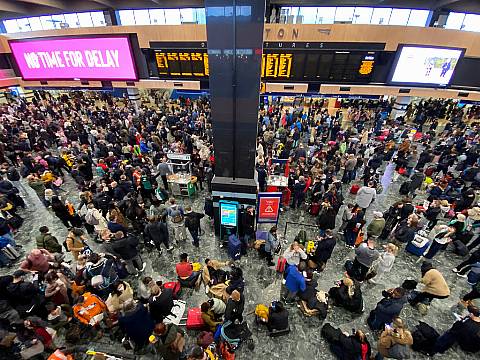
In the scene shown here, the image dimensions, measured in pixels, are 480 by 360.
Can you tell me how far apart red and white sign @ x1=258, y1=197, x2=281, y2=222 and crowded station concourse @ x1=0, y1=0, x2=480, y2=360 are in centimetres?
7

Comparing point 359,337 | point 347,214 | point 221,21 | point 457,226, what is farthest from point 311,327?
point 221,21

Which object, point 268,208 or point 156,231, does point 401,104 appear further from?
point 156,231

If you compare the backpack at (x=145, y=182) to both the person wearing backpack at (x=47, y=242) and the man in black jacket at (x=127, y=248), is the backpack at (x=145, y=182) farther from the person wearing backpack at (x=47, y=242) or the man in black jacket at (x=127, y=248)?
the person wearing backpack at (x=47, y=242)

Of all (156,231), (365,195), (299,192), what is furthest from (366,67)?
(156,231)

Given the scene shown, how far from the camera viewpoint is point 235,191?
6914mm

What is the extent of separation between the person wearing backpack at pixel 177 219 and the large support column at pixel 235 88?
108 cm

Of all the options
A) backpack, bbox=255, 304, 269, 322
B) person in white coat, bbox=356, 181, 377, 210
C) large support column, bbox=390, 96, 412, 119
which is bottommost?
backpack, bbox=255, 304, 269, 322

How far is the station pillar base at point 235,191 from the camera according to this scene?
22.3 feet

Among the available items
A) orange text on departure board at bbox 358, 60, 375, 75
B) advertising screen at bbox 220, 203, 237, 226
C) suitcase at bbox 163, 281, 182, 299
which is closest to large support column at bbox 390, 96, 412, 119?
orange text on departure board at bbox 358, 60, 375, 75

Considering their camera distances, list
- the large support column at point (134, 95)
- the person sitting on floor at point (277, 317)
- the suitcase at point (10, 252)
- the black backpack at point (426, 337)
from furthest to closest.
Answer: the large support column at point (134, 95), the suitcase at point (10, 252), the person sitting on floor at point (277, 317), the black backpack at point (426, 337)

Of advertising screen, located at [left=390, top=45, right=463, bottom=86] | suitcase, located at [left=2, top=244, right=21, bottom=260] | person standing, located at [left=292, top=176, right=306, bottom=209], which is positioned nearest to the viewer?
suitcase, located at [left=2, top=244, right=21, bottom=260]

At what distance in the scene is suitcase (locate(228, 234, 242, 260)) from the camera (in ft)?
21.3

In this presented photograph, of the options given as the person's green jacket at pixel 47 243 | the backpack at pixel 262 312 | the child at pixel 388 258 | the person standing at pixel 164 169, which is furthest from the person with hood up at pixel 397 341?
the person standing at pixel 164 169

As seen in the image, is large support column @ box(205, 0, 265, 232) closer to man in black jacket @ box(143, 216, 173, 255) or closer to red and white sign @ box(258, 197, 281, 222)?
red and white sign @ box(258, 197, 281, 222)
